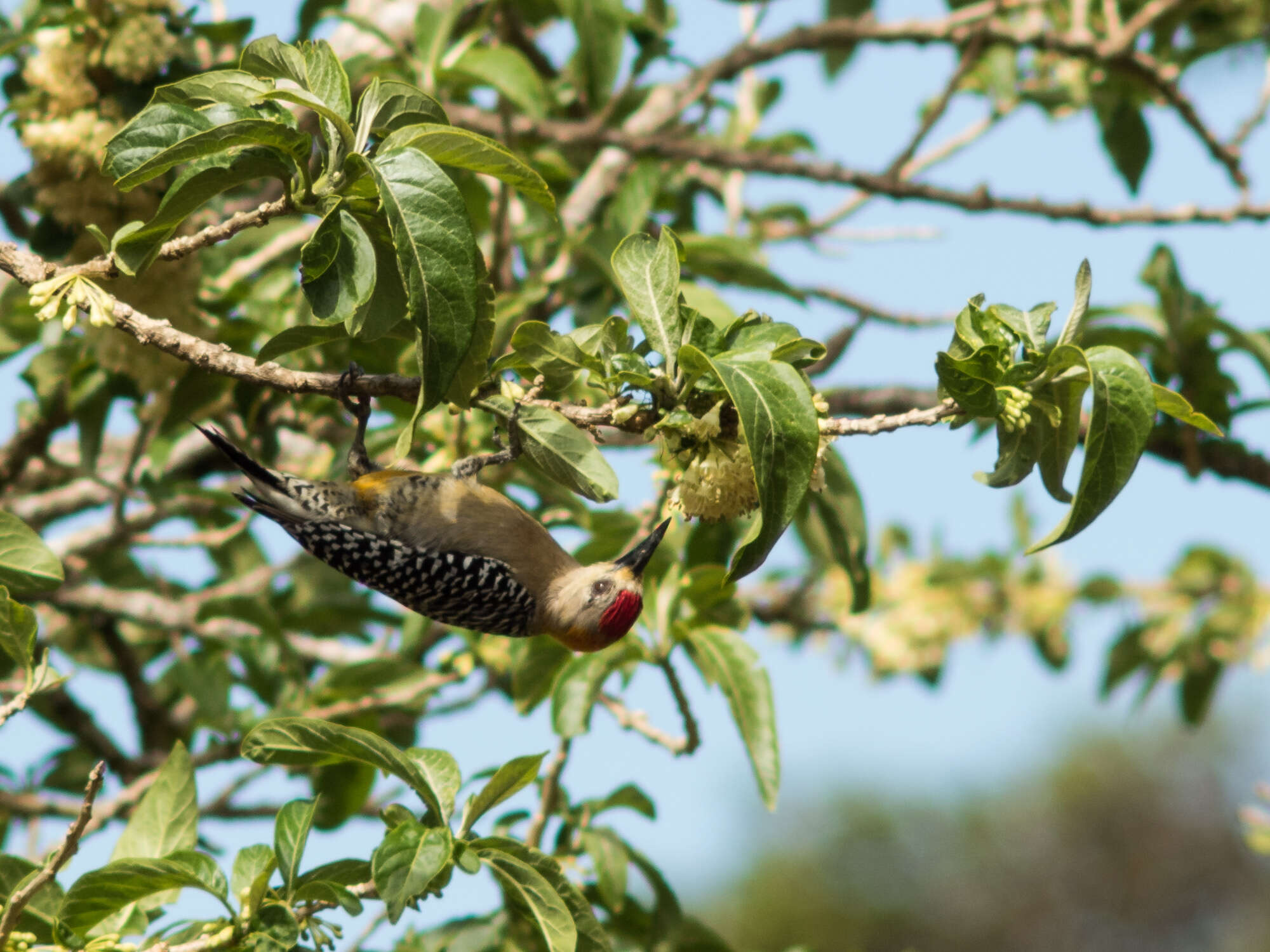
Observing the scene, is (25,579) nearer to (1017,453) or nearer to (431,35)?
(1017,453)

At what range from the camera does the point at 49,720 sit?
4.55 meters

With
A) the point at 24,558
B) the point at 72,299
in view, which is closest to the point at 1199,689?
the point at 24,558

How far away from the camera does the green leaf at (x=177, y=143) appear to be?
1.83 m

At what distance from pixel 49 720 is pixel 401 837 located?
300cm

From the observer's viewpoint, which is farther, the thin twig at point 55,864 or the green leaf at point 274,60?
the green leaf at point 274,60

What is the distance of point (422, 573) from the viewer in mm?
3162

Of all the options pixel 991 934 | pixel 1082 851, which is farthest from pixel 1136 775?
pixel 991 934

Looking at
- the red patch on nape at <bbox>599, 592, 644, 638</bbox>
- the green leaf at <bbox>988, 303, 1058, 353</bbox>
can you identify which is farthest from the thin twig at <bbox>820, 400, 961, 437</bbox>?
the red patch on nape at <bbox>599, 592, 644, 638</bbox>

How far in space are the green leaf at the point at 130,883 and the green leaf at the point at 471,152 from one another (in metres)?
1.26

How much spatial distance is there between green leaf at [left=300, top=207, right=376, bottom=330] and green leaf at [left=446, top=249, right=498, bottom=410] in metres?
0.19

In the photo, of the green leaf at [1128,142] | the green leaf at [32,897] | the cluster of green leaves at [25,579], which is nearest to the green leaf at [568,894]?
the green leaf at [32,897]

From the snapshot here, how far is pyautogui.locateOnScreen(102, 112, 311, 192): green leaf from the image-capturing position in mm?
1827

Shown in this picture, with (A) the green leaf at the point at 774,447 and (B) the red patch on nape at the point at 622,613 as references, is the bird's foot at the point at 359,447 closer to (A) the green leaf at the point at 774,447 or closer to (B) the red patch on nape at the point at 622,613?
(B) the red patch on nape at the point at 622,613

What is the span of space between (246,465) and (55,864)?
1.31m
